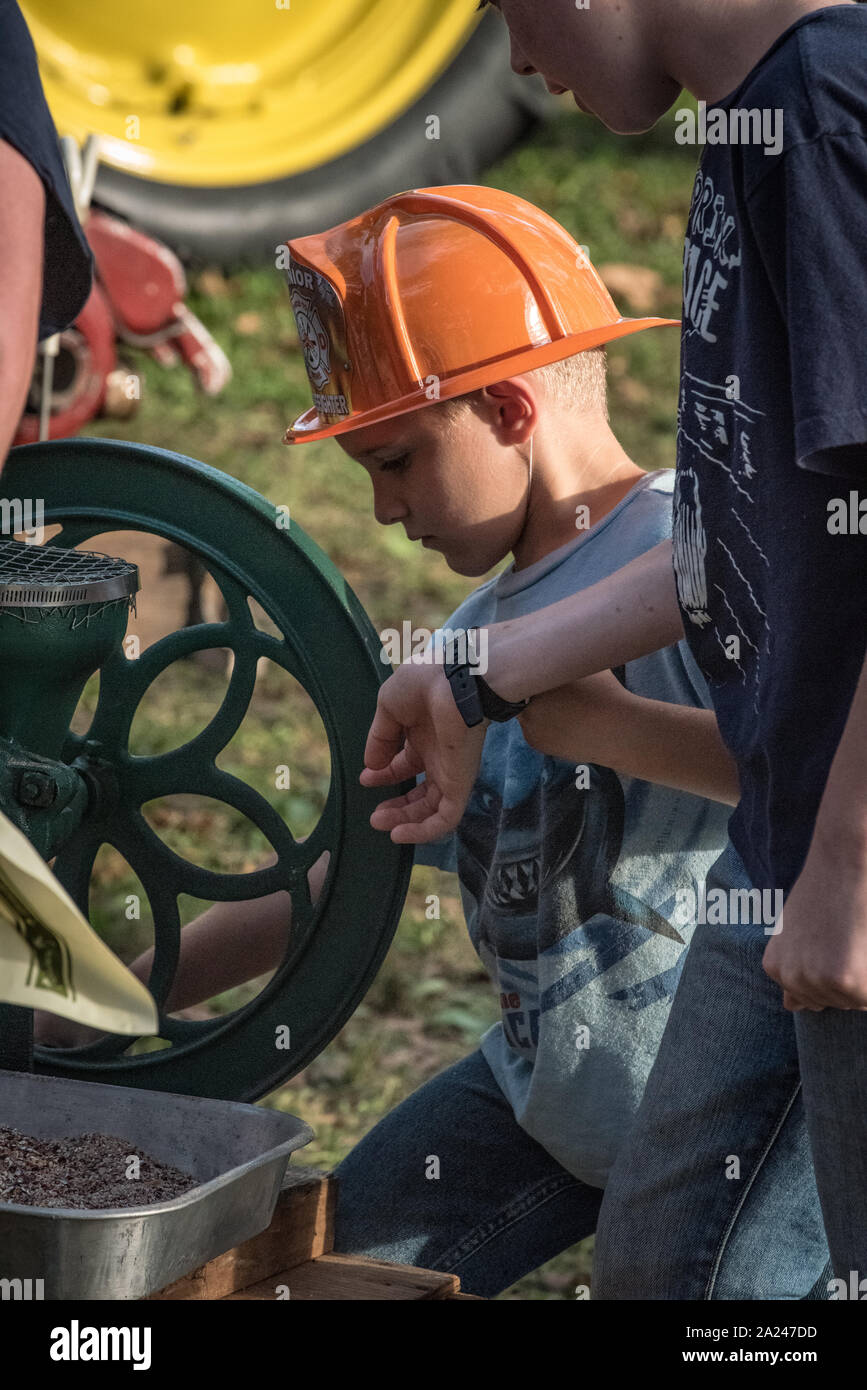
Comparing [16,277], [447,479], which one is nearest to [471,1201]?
[447,479]

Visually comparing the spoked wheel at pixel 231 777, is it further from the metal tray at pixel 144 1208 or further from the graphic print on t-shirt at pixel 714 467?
the graphic print on t-shirt at pixel 714 467

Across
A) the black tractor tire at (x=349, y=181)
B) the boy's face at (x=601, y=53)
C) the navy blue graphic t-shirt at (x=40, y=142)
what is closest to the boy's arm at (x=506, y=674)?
the boy's face at (x=601, y=53)

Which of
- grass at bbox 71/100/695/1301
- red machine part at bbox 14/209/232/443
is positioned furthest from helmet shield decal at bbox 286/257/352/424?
red machine part at bbox 14/209/232/443

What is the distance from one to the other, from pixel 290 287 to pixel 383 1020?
5.20 feet

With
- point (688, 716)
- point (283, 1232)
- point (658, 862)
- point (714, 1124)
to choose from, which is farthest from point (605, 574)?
point (283, 1232)

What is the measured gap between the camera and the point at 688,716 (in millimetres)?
1347

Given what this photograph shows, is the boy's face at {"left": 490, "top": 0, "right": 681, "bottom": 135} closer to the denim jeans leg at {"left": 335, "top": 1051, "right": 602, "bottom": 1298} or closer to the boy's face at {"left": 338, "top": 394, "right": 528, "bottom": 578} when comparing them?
the boy's face at {"left": 338, "top": 394, "right": 528, "bottom": 578}

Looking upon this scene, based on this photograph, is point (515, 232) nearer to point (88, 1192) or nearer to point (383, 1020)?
point (88, 1192)

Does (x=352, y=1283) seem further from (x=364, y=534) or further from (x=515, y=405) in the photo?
(x=364, y=534)

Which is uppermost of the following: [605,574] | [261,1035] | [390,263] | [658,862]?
[390,263]

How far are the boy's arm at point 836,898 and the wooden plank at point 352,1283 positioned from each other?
0.51 meters

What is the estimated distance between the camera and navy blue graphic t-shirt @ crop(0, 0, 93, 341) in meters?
1.25

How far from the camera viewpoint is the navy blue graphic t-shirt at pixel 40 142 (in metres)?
1.25

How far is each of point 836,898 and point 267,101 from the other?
12.6 ft
